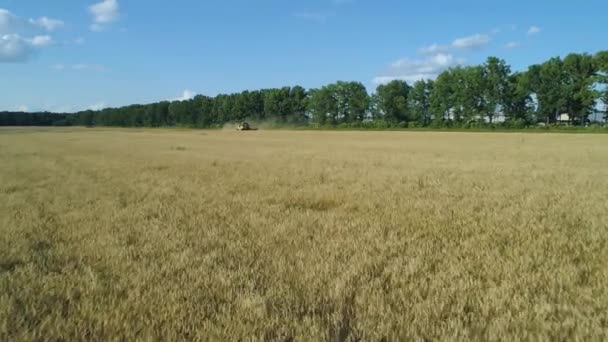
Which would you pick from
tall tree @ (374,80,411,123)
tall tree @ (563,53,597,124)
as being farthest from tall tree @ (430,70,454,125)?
tall tree @ (563,53,597,124)

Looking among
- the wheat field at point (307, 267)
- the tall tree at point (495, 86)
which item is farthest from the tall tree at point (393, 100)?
the wheat field at point (307, 267)

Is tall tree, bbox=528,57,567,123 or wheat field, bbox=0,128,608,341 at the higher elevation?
tall tree, bbox=528,57,567,123

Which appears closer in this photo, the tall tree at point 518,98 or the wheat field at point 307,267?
the wheat field at point 307,267

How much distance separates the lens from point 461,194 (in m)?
9.88

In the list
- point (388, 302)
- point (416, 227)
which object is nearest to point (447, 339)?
point (388, 302)

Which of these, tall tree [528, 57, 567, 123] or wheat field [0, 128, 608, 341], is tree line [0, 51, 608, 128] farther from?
wheat field [0, 128, 608, 341]

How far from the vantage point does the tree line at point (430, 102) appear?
82.1 metres

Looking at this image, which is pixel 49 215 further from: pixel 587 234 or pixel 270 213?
pixel 587 234

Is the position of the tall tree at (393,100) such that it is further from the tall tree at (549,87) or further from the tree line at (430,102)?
the tall tree at (549,87)

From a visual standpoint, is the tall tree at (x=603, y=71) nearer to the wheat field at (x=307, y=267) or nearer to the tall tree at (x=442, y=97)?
the tall tree at (x=442, y=97)

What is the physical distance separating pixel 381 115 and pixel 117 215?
10949 cm

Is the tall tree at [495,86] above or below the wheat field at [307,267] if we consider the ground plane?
above

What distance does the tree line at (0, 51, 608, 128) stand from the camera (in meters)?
82.1

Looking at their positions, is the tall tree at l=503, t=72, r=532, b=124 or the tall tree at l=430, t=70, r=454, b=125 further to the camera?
the tall tree at l=430, t=70, r=454, b=125
